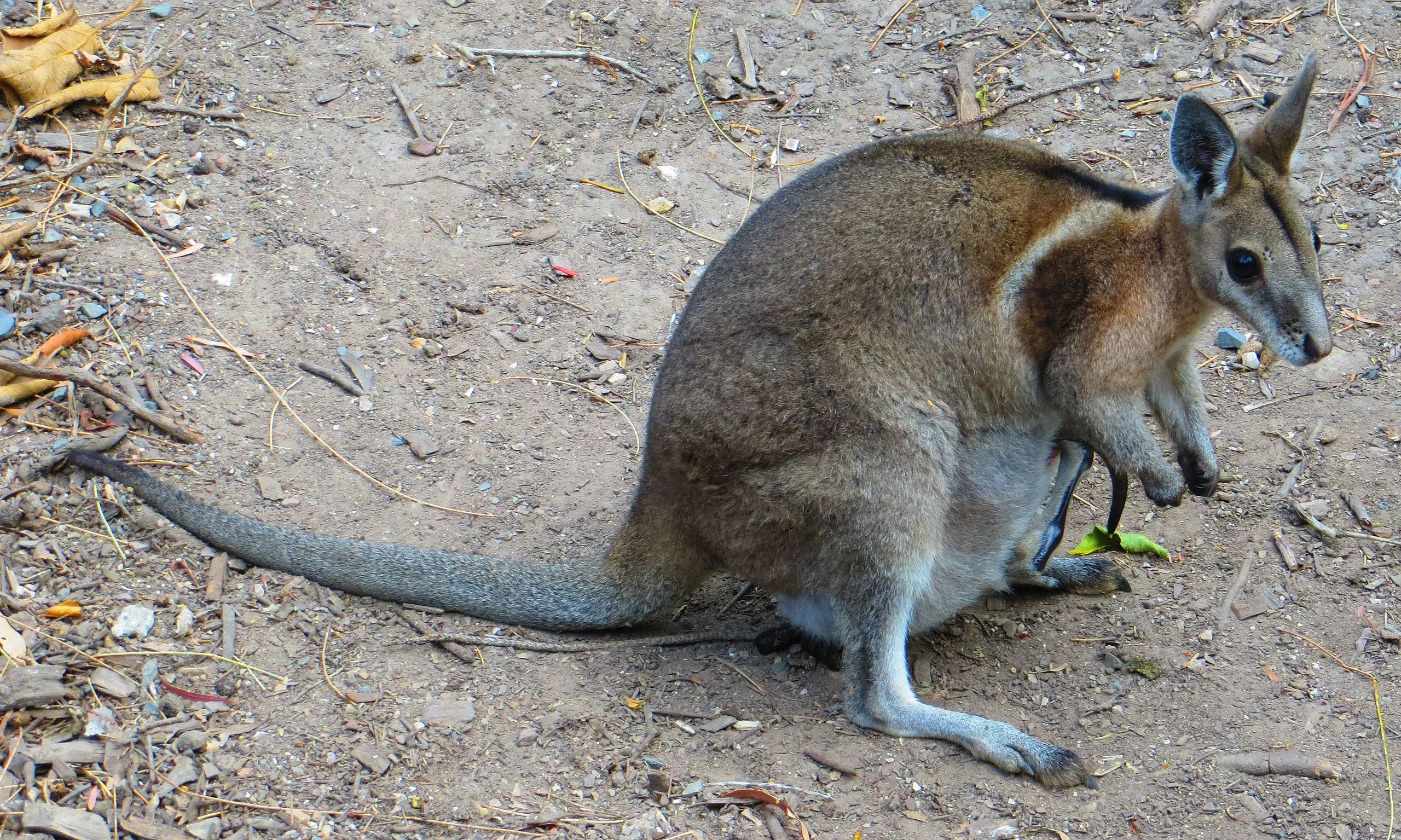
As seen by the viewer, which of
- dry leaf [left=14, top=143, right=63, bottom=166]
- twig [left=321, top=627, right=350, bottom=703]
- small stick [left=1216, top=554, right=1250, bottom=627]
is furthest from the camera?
dry leaf [left=14, top=143, right=63, bottom=166]

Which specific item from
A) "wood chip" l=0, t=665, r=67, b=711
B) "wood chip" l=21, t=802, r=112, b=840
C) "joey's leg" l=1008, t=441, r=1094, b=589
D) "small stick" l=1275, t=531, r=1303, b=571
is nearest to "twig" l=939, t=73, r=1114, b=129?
"joey's leg" l=1008, t=441, r=1094, b=589

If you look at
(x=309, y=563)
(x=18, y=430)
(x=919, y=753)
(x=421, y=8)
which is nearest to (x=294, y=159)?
(x=421, y=8)

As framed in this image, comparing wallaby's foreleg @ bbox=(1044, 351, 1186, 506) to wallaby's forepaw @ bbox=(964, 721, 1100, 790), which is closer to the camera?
wallaby's forepaw @ bbox=(964, 721, 1100, 790)

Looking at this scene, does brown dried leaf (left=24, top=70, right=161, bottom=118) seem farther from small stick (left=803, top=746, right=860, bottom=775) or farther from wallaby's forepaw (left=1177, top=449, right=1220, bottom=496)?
wallaby's forepaw (left=1177, top=449, right=1220, bottom=496)

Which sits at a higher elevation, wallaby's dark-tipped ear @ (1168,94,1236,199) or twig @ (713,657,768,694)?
wallaby's dark-tipped ear @ (1168,94,1236,199)

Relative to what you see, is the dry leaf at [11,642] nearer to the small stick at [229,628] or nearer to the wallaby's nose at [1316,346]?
the small stick at [229,628]

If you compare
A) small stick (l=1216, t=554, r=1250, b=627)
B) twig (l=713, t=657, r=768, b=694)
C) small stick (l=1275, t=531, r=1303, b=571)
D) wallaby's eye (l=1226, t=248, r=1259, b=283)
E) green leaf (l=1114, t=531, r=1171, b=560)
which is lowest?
twig (l=713, t=657, r=768, b=694)

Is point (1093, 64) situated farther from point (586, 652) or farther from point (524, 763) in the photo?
point (524, 763)

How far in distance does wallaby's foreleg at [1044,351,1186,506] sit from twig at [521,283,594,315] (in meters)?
2.88

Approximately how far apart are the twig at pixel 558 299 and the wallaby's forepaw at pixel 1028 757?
329 cm

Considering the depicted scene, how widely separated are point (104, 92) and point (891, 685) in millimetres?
5734

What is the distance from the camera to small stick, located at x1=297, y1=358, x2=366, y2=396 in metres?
5.97

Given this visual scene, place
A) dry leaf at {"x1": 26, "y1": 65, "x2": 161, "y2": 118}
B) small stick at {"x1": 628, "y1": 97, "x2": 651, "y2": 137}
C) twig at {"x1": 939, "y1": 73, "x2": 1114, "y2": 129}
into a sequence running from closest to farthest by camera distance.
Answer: dry leaf at {"x1": 26, "y1": 65, "x2": 161, "y2": 118}, twig at {"x1": 939, "y1": 73, "x2": 1114, "y2": 129}, small stick at {"x1": 628, "y1": 97, "x2": 651, "y2": 137}

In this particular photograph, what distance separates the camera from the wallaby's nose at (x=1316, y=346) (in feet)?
13.4
